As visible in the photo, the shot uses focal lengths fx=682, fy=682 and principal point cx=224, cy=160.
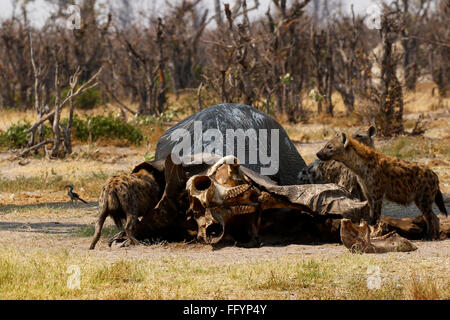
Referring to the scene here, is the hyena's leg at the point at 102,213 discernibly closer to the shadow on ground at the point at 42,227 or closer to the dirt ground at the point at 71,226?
the dirt ground at the point at 71,226

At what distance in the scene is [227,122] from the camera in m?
7.88

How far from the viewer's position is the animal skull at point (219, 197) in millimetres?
6199

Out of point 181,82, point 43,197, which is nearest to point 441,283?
point 43,197

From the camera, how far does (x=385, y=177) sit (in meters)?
6.57

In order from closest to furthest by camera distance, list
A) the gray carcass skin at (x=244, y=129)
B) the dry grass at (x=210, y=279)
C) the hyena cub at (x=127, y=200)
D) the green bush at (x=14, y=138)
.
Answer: the dry grass at (x=210, y=279)
the hyena cub at (x=127, y=200)
the gray carcass skin at (x=244, y=129)
the green bush at (x=14, y=138)

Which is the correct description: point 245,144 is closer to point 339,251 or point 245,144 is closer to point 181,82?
point 339,251

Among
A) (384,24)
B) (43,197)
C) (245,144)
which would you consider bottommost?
(43,197)

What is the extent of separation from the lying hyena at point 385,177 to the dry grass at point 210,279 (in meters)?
1.11

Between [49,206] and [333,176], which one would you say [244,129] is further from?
[49,206]

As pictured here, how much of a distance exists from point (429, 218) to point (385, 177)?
57 centimetres

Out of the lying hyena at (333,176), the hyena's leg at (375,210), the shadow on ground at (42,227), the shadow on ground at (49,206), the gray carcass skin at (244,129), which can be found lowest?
the shadow on ground at (49,206)

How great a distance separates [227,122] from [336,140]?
172cm

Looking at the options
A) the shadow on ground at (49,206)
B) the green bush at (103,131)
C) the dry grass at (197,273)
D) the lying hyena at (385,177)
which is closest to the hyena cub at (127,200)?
the dry grass at (197,273)

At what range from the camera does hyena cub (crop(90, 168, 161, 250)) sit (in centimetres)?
633
